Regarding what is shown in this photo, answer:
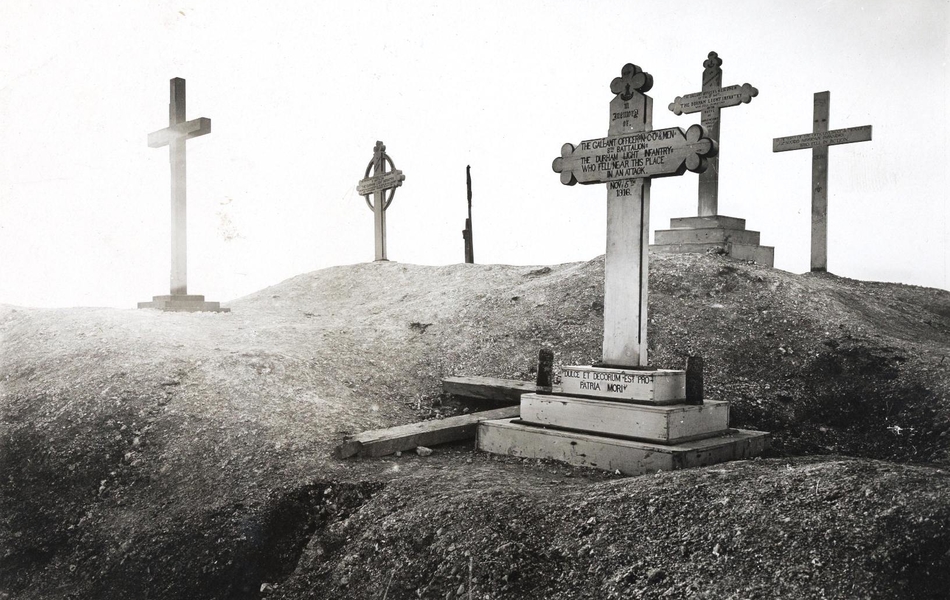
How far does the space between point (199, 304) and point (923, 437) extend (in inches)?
436

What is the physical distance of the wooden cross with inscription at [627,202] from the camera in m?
6.86

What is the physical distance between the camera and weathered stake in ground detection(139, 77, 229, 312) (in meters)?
13.2

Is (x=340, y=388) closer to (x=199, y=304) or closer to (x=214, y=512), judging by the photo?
(x=214, y=512)

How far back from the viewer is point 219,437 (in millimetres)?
7027

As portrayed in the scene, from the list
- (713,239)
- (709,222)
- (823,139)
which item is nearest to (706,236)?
(713,239)

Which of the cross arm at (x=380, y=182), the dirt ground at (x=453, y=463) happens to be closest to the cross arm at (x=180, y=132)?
the dirt ground at (x=453, y=463)

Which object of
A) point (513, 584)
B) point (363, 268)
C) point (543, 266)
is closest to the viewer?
point (513, 584)

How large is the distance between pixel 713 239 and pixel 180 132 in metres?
9.80

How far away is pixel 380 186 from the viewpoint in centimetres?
1784

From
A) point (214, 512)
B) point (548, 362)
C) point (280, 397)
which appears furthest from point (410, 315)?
point (214, 512)

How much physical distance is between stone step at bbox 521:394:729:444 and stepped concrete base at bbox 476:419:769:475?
0.09 metres

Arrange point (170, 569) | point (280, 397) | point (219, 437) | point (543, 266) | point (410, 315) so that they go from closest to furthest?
1. point (170, 569)
2. point (219, 437)
3. point (280, 397)
4. point (410, 315)
5. point (543, 266)

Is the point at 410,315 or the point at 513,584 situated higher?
the point at 410,315

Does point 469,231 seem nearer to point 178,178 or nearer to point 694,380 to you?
point 178,178
